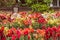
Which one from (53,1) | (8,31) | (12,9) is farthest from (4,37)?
(53,1)

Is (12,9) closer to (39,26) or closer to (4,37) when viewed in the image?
(39,26)

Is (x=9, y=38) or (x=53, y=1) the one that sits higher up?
(x=9, y=38)

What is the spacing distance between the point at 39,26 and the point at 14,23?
87cm

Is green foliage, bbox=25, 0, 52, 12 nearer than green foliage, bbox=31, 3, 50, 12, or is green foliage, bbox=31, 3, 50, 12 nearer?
green foliage, bbox=31, 3, 50, 12

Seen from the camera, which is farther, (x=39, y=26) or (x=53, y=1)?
(x=53, y=1)

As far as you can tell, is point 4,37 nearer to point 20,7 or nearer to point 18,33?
point 18,33

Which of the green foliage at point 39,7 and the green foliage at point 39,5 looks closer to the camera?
the green foliage at point 39,7

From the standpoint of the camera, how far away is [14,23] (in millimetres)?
9961

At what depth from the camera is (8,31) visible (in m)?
7.66

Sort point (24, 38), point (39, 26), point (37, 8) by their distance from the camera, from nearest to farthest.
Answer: point (24, 38) → point (39, 26) → point (37, 8)

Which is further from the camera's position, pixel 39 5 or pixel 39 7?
pixel 39 5

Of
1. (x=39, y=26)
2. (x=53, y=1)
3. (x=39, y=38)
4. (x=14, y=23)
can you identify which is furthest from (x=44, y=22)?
(x=53, y=1)

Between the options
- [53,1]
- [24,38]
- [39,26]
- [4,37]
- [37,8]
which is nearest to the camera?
[24,38]

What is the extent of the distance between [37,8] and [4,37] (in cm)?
2134
